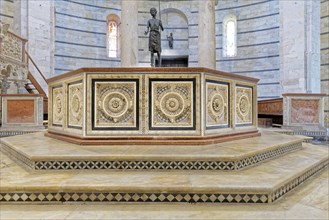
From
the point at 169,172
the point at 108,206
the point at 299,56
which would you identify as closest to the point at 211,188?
the point at 169,172

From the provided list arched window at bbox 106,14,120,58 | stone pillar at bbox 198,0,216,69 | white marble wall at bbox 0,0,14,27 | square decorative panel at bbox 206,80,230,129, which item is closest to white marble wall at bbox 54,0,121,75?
arched window at bbox 106,14,120,58

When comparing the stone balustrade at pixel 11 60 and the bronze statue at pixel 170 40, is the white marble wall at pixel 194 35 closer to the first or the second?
the bronze statue at pixel 170 40

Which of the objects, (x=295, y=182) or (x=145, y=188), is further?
(x=295, y=182)

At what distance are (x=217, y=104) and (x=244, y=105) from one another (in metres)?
0.86

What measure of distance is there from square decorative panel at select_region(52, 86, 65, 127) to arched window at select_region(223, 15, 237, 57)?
1064cm

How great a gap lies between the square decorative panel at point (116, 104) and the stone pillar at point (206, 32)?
140 inches

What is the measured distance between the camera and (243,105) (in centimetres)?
446

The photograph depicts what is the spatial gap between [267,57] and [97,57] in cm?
844

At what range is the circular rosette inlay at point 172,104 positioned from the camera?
368 centimetres

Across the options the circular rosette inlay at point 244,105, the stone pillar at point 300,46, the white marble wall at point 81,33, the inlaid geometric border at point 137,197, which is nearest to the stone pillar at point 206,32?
the circular rosette inlay at point 244,105

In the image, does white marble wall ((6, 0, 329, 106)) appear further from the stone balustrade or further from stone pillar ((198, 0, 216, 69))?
stone pillar ((198, 0, 216, 69))

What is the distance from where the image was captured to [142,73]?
3629 mm

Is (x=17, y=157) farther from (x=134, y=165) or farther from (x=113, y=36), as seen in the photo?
(x=113, y=36)

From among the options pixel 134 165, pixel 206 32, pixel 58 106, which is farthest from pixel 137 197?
pixel 206 32
